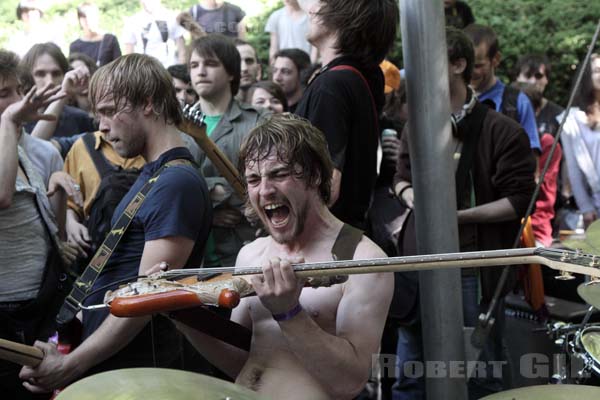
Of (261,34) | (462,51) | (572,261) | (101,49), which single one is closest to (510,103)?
(462,51)

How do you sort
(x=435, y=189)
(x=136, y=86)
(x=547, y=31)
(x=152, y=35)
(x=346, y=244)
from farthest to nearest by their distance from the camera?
(x=547, y=31)
(x=152, y=35)
(x=435, y=189)
(x=136, y=86)
(x=346, y=244)

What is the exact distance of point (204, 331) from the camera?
3.04 m

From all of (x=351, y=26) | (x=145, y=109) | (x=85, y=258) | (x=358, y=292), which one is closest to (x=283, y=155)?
(x=358, y=292)

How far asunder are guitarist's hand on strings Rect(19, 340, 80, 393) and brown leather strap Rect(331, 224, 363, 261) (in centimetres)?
105

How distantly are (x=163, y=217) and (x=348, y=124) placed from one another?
0.88 meters

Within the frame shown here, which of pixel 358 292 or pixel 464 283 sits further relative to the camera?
pixel 464 283

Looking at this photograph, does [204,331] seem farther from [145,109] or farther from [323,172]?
[145,109]

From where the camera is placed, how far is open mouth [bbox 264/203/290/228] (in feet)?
9.82

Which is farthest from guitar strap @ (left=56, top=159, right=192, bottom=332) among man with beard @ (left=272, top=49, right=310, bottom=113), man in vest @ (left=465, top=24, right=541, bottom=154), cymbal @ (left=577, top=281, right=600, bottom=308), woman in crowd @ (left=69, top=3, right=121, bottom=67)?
woman in crowd @ (left=69, top=3, right=121, bottom=67)

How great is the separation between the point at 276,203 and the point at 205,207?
1.78ft

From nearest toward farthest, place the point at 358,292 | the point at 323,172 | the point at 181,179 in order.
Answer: the point at 358,292 → the point at 323,172 → the point at 181,179

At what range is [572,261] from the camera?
2.48 m

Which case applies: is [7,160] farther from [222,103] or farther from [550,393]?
[550,393]

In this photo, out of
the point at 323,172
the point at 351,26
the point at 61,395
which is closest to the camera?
the point at 61,395
